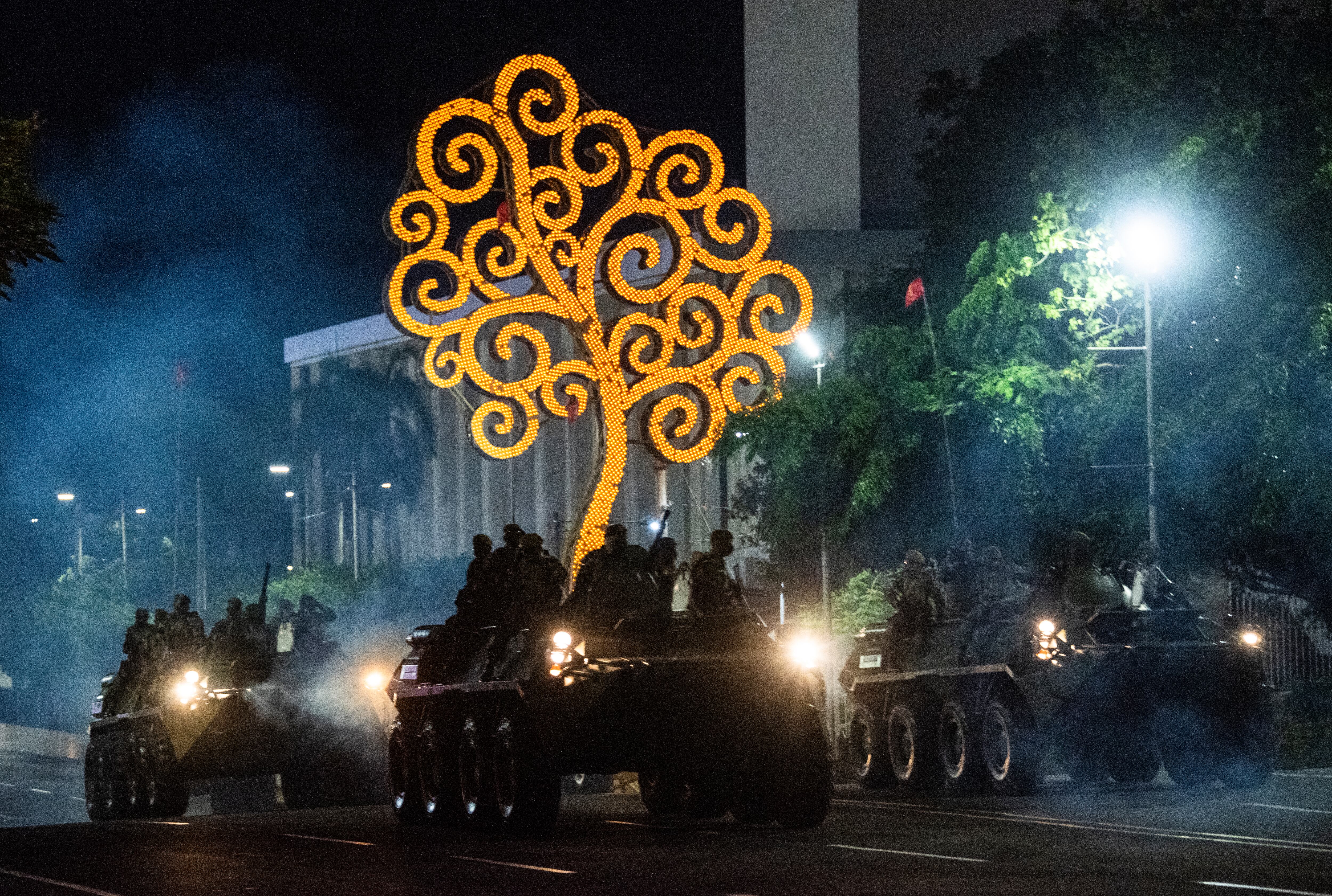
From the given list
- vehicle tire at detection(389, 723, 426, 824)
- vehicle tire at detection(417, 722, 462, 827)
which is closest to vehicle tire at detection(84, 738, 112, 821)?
vehicle tire at detection(389, 723, 426, 824)

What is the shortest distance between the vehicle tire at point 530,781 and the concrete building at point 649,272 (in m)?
26.1

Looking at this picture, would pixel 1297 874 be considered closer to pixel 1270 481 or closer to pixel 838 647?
pixel 1270 481

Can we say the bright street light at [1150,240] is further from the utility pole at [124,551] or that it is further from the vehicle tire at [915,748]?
the utility pole at [124,551]

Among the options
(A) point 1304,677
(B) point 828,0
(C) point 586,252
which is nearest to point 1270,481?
(C) point 586,252

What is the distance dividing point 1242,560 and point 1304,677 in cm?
883

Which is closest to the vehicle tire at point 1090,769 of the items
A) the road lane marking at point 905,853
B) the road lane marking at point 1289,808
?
the road lane marking at point 1289,808

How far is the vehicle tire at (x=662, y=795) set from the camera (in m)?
21.3

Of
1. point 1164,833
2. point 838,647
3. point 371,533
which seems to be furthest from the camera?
point 371,533

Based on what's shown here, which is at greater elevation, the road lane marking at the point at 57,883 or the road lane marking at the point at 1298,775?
the road lane marking at the point at 57,883

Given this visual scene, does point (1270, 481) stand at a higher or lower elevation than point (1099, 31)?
lower

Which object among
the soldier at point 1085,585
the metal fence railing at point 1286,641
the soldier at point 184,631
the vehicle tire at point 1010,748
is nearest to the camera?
the vehicle tire at point 1010,748

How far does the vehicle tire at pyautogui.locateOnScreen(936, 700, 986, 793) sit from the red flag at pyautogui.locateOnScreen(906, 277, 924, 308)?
13745mm

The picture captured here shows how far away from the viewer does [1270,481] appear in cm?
2870

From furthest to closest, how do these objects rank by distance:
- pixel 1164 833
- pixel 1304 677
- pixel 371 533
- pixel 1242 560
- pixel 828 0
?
pixel 371 533 < pixel 828 0 < pixel 1304 677 < pixel 1242 560 < pixel 1164 833
